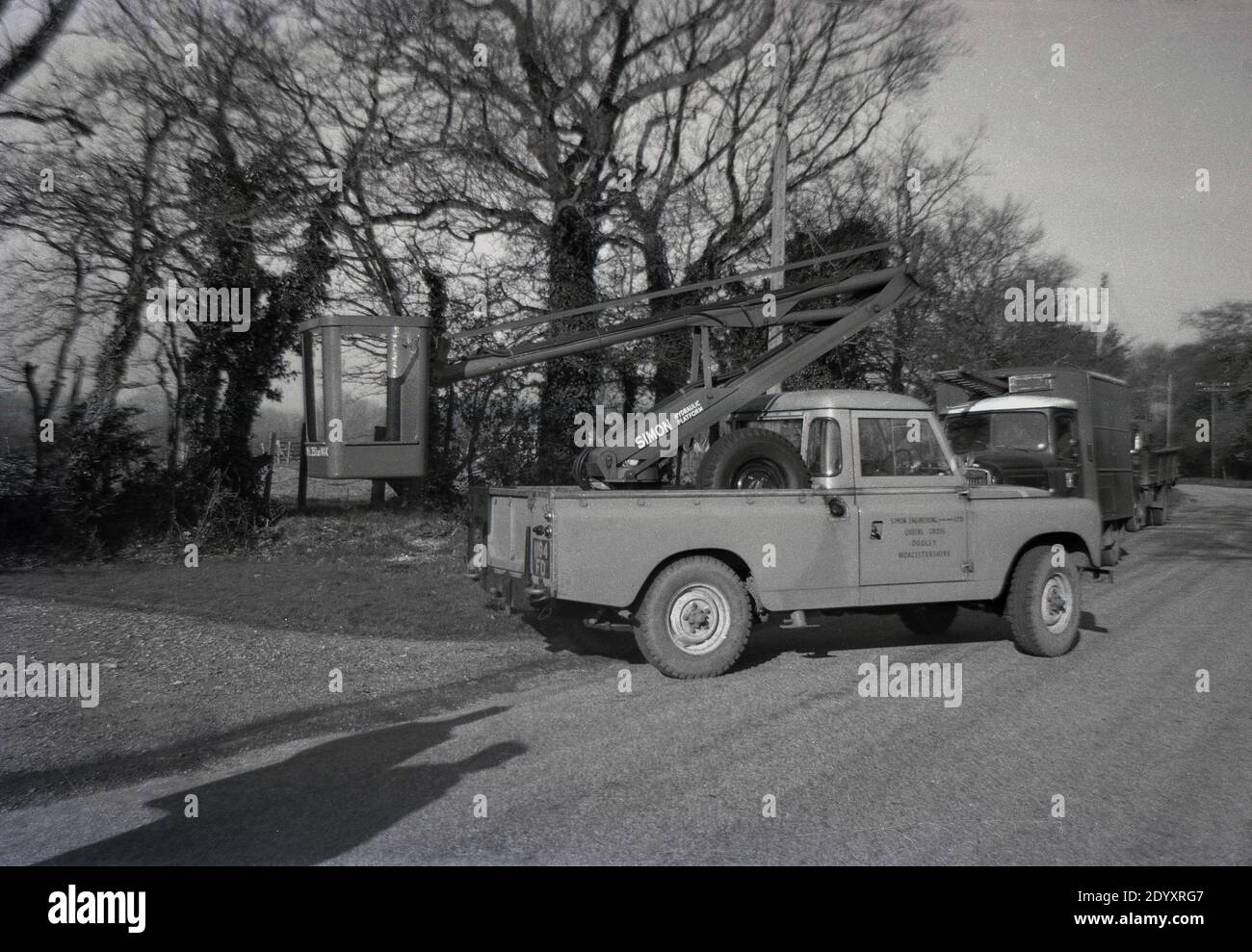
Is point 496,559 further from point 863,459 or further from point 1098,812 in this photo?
point 1098,812

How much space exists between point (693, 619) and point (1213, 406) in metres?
37.1

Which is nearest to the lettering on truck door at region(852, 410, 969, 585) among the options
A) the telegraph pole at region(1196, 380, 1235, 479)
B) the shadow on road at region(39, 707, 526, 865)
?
the shadow on road at region(39, 707, 526, 865)

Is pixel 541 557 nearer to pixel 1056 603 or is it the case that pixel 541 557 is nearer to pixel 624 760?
pixel 624 760

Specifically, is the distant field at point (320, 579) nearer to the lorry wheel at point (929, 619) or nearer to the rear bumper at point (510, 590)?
the rear bumper at point (510, 590)

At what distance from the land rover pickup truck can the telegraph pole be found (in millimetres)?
23922

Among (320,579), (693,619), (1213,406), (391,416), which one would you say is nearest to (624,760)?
(693,619)

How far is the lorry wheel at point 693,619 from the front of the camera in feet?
24.6

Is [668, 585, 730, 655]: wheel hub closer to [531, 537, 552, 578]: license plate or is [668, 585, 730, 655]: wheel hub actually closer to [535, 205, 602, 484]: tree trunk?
[531, 537, 552, 578]: license plate

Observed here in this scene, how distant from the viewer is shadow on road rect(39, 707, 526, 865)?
13.6 feet

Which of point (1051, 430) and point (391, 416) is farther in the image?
point (1051, 430)

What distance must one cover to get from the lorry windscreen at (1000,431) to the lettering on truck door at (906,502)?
7.96m

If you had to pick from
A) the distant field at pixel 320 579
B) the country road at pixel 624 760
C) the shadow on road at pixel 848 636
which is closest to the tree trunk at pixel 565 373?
the distant field at pixel 320 579

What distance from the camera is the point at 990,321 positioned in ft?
85.9

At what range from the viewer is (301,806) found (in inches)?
187
